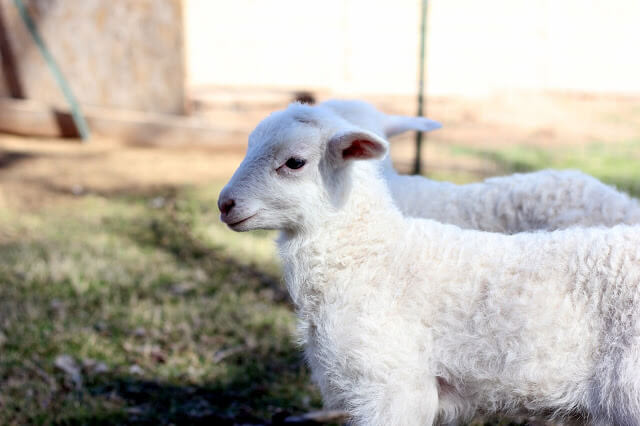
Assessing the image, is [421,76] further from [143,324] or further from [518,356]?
[518,356]

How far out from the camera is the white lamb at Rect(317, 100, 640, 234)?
2877mm

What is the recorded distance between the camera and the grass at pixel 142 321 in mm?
3373

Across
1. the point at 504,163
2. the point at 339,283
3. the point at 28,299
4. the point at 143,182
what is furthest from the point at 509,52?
the point at 339,283

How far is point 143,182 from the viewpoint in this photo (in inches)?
286

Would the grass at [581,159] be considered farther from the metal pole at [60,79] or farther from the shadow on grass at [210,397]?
the metal pole at [60,79]

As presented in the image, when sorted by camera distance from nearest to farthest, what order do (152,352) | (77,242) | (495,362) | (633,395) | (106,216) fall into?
(633,395)
(495,362)
(152,352)
(77,242)
(106,216)

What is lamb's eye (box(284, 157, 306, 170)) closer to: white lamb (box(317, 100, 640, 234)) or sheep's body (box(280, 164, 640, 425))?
sheep's body (box(280, 164, 640, 425))

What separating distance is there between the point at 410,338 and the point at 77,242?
13.1ft

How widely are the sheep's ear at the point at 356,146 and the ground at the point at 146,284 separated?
1.54 metres

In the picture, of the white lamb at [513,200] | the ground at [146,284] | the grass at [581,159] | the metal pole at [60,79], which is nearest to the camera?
the white lamb at [513,200]

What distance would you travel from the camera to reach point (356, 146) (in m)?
2.29

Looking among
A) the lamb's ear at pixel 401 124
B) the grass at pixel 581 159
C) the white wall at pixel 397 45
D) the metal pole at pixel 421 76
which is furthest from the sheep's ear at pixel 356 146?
the white wall at pixel 397 45

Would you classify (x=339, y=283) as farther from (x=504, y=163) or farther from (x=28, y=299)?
(x=504, y=163)

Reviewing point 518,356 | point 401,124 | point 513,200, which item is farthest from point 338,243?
point 401,124
